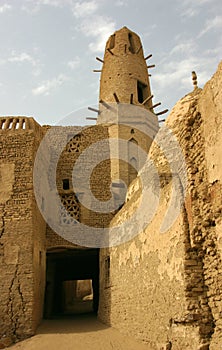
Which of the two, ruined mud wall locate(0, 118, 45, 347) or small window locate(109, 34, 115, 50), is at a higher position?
small window locate(109, 34, 115, 50)

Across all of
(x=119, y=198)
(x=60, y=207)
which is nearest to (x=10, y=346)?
(x=60, y=207)

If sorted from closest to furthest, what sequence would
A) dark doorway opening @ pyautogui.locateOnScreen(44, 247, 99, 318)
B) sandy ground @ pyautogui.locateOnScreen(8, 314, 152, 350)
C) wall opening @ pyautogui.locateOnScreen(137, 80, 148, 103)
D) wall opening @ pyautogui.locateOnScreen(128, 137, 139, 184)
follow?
sandy ground @ pyautogui.locateOnScreen(8, 314, 152, 350) → dark doorway opening @ pyautogui.locateOnScreen(44, 247, 99, 318) → wall opening @ pyautogui.locateOnScreen(128, 137, 139, 184) → wall opening @ pyautogui.locateOnScreen(137, 80, 148, 103)

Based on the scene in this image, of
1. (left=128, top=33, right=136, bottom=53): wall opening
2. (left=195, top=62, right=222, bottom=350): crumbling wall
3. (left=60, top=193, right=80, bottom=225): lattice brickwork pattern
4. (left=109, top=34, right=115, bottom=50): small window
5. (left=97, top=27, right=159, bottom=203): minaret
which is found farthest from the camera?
(left=109, top=34, right=115, bottom=50): small window

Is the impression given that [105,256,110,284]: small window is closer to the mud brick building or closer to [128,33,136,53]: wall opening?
the mud brick building

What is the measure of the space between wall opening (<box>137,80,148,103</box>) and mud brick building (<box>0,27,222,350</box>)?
0.25 ft

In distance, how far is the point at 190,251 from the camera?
5.98 metres

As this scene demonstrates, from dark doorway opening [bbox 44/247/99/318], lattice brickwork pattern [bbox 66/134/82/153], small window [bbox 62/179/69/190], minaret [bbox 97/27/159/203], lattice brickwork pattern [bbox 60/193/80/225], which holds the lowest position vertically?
dark doorway opening [bbox 44/247/99/318]

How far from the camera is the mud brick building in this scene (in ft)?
18.8

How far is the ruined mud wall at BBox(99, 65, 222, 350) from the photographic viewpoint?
5.45 metres

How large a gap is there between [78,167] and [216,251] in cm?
914

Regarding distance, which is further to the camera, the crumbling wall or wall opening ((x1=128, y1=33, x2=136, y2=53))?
wall opening ((x1=128, y1=33, x2=136, y2=53))

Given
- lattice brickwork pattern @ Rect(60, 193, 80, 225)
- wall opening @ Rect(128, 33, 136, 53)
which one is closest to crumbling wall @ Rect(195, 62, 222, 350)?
lattice brickwork pattern @ Rect(60, 193, 80, 225)

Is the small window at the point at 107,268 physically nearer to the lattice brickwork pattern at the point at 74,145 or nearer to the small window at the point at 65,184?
the small window at the point at 65,184

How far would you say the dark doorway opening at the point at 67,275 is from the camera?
13.5 m
